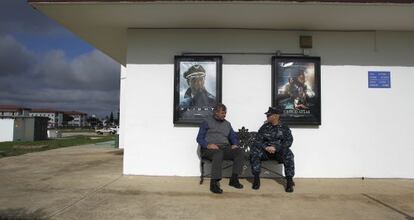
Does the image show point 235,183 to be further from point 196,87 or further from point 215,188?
point 196,87

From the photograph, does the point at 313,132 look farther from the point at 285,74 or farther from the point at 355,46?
the point at 355,46

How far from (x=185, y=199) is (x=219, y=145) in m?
1.39

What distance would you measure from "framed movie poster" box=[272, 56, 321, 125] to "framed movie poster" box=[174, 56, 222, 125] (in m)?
1.13

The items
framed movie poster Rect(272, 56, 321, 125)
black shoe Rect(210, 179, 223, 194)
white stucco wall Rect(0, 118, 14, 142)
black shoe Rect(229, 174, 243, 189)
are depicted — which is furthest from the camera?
white stucco wall Rect(0, 118, 14, 142)

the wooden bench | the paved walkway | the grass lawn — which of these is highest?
the wooden bench

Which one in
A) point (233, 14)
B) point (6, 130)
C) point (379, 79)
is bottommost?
point (6, 130)

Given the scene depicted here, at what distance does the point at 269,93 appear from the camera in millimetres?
7660

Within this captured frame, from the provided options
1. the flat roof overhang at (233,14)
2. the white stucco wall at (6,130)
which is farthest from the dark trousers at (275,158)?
the white stucco wall at (6,130)

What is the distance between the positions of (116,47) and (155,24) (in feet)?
9.67

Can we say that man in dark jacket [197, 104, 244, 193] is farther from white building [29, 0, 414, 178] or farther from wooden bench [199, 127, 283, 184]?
white building [29, 0, 414, 178]

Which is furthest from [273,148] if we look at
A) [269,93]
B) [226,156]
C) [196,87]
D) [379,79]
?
[379,79]

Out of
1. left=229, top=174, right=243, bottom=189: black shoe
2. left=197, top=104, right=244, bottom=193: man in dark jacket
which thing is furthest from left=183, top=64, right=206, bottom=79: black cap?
left=229, top=174, right=243, bottom=189: black shoe

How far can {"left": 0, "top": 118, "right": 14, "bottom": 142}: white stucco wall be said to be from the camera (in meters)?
31.5

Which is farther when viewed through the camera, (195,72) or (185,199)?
(195,72)
